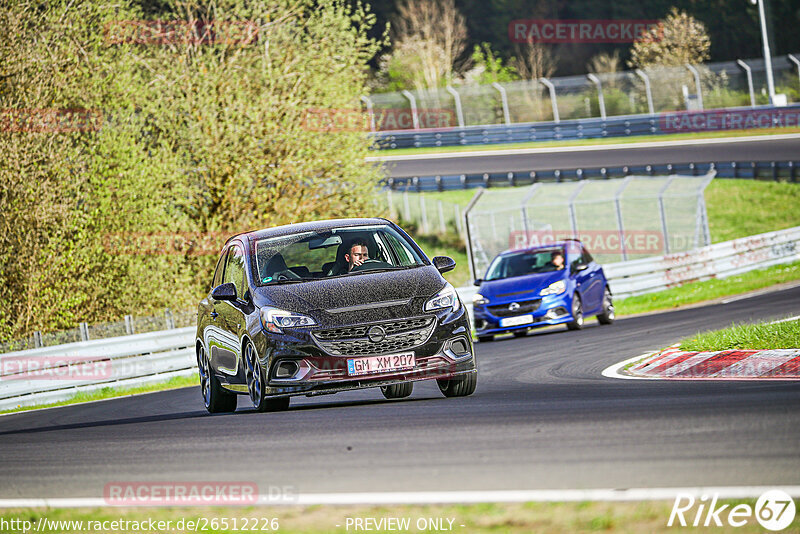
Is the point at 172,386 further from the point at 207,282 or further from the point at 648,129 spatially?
the point at 648,129

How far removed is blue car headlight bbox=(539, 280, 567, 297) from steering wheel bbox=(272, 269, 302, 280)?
419 inches

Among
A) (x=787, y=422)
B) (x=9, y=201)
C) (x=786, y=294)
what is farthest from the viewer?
(x=786, y=294)

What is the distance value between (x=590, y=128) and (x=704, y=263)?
85.4ft

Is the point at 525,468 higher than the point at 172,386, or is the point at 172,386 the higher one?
the point at 525,468

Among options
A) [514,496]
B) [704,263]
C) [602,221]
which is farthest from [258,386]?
[602,221]

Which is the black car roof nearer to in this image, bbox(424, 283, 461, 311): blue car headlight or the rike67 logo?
bbox(424, 283, 461, 311): blue car headlight

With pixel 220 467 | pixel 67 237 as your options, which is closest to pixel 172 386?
pixel 67 237

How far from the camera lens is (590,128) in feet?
182

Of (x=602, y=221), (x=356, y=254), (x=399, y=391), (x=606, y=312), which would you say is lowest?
(x=602, y=221)

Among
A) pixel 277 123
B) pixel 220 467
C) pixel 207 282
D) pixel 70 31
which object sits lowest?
pixel 207 282

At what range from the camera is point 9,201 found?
874 inches

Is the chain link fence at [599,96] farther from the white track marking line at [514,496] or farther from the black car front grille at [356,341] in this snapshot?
the white track marking line at [514,496]

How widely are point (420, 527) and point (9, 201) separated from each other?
18.7m
